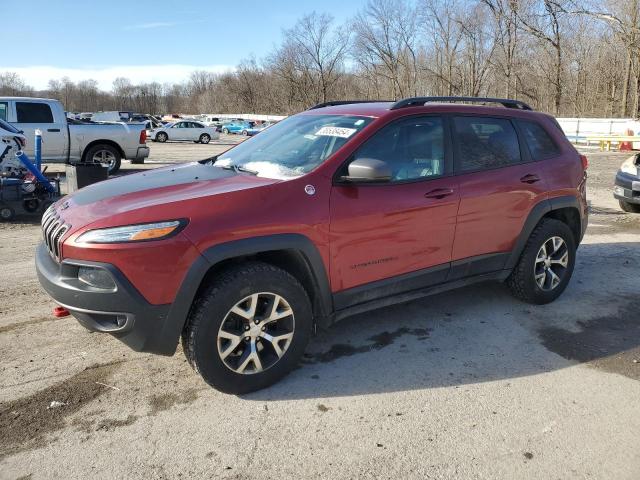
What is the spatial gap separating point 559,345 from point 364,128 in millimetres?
2217

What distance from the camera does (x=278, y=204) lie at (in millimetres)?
3121

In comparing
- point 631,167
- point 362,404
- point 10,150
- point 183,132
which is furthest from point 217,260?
point 183,132

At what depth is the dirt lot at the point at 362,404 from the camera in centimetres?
259

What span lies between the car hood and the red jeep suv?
1cm

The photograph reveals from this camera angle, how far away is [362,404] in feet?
10.2

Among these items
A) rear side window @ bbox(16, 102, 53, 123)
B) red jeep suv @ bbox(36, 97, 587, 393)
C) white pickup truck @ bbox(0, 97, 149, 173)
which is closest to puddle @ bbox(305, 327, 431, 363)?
red jeep suv @ bbox(36, 97, 587, 393)

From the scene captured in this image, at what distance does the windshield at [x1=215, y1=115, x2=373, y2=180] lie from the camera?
3.53 metres

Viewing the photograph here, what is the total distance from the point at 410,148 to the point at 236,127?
165 feet

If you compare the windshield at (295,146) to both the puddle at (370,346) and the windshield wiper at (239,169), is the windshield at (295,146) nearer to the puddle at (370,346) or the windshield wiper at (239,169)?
the windshield wiper at (239,169)

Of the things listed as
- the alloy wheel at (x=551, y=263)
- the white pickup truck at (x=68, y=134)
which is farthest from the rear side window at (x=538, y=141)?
the white pickup truck at (x=68, y=134)

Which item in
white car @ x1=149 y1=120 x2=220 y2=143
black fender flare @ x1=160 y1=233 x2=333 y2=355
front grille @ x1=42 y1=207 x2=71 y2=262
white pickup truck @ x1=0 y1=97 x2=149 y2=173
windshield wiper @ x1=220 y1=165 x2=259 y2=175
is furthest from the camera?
white car @ x1=149 y1=120 x2=220 y2=143

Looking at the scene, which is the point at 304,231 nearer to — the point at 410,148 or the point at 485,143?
the point at 410,148

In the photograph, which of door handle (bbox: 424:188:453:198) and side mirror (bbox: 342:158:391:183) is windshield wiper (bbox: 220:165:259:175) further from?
door handle (bbox: 424:188:453:198)

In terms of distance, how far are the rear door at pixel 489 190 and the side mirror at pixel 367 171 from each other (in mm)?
927
